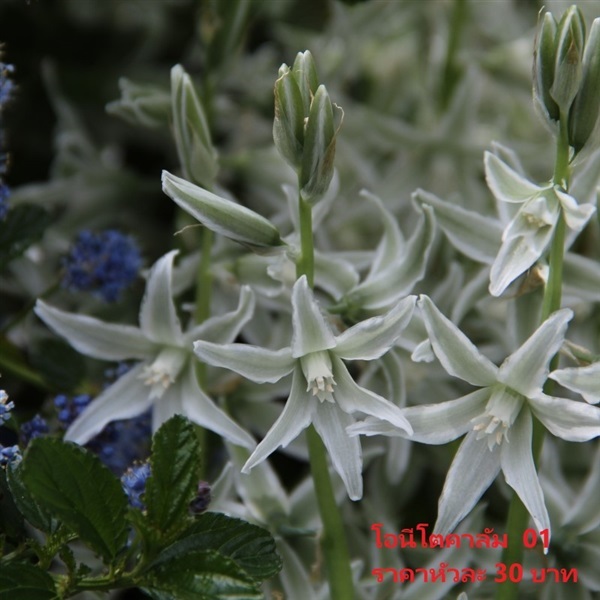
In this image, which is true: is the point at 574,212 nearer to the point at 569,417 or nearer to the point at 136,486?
the point at 569,417

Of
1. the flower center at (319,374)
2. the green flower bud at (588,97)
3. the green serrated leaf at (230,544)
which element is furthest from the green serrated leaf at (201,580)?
the green flower bud at (588,97)

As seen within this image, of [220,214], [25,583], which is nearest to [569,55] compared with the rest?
[220,214]

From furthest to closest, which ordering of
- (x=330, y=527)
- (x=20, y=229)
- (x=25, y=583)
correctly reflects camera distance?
(x=20, y=229) < (x=330, y=527) < (x=25, y=583)

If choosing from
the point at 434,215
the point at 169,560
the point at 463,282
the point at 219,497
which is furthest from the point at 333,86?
the point at 169,560

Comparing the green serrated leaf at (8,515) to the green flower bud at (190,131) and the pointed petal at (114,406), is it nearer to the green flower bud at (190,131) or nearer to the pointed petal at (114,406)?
the pointed petal at (114,406)

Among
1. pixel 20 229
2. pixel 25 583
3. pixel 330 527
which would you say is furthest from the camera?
pixel 20 229

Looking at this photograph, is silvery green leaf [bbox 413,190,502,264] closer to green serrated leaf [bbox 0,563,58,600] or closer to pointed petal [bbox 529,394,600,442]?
pointed petal [bbox 529,394,600,442]
